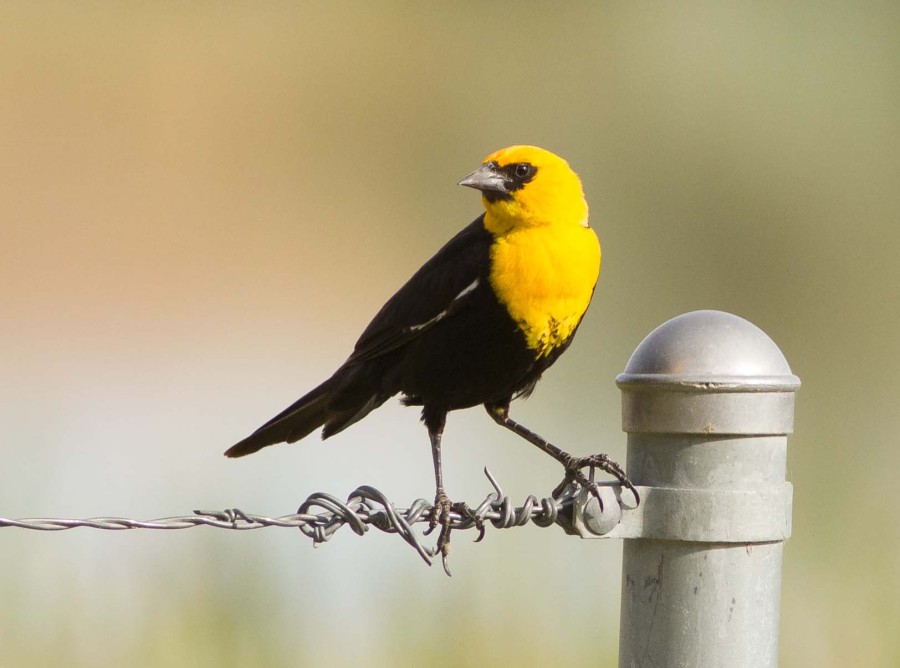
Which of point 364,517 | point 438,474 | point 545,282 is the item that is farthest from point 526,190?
point 364,517

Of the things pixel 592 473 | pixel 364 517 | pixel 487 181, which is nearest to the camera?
pixel 364 517

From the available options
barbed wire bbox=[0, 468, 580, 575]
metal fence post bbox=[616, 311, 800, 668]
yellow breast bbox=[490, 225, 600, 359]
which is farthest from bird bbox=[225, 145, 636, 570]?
metal fence post bbox=[616, 311, 800, 668]

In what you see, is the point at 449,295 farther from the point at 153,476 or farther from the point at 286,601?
the point at 153,476

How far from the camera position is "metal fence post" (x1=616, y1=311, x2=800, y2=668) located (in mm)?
1917

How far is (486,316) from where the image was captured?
3.08 metres

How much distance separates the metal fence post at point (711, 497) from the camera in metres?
1.92

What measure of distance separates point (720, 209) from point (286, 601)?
3.44 m

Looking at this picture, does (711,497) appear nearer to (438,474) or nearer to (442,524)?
(442,524)

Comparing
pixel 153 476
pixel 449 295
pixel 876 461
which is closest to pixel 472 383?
pixel 449 295

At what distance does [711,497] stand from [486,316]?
48.4 inches

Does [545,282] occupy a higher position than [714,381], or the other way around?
[545,282]

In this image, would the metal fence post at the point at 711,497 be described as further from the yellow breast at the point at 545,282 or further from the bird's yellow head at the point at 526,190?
the bird's yellow head at the point at 526,190

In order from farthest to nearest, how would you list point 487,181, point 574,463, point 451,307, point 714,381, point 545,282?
1. point 487,181
2. point 451,307
3. point 545,282
4. point 574,463
5. point 714,381

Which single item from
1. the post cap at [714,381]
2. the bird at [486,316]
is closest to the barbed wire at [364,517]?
the post cap at [714,381]
